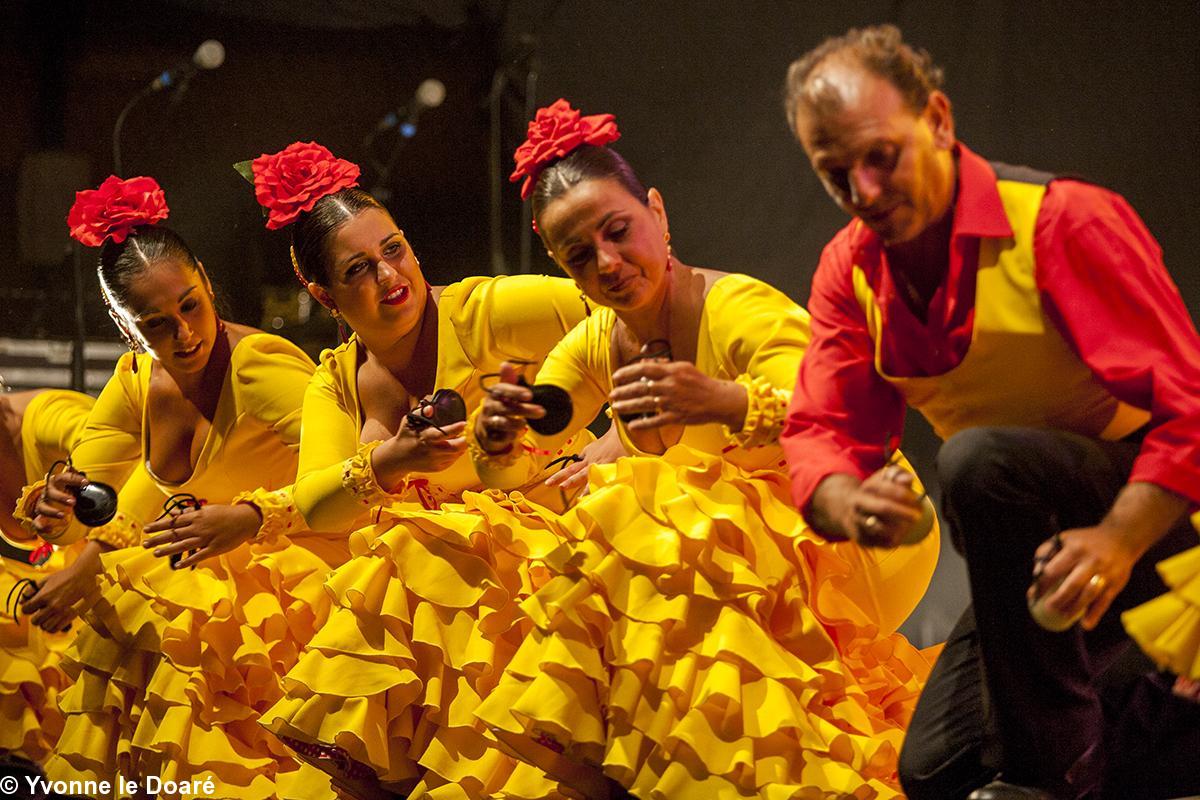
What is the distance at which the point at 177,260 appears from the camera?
121 inches

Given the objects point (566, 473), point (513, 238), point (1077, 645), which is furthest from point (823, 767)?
point (513, 238)

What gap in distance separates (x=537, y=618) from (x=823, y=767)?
45cm

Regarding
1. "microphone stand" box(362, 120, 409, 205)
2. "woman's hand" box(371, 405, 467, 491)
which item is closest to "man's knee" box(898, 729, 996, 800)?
"woman's hand" box(371, 405, 467, 491)

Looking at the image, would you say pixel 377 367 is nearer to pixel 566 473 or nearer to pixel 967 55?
pixel 566 473

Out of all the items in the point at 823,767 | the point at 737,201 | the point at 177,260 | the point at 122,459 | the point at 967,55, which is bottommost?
the point at 122,459

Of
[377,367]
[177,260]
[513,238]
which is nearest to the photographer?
[377,367]

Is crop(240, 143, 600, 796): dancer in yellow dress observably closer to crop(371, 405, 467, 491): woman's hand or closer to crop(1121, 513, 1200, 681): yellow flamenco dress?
crop(371, 405, 467, 491): woman's hand

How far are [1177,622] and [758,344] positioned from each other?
844mm

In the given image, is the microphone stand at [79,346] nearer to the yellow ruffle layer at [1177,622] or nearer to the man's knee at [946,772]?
the man's knee at [946,772]

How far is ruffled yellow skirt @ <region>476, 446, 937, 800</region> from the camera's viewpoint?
1.93 m

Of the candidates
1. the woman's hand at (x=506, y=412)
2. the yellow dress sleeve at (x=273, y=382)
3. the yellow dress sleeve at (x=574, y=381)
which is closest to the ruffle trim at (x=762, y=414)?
the woman's hand at (x=506, y=412)

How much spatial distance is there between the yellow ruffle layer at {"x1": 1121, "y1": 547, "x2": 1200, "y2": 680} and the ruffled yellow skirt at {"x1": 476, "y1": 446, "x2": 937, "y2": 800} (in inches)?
22.2

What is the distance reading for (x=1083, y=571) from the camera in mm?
1470

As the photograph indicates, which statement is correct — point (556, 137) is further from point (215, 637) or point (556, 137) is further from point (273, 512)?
point (215, 637)
